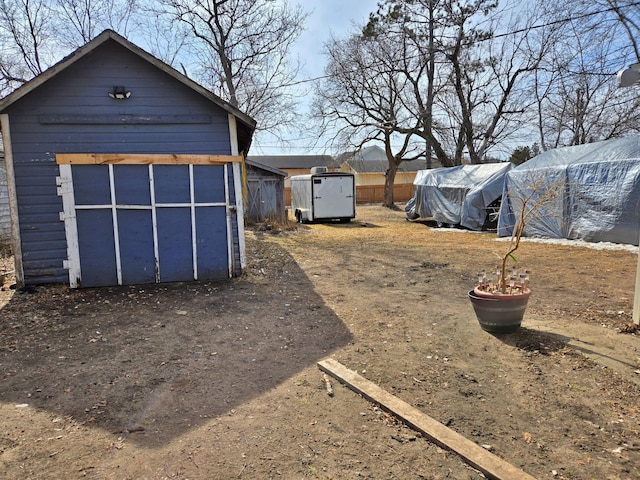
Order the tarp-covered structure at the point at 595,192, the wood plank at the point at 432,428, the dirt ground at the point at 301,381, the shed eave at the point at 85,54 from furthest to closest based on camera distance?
the tarp-covered structure at the point at 595,192 → the shed eave at the point at 85,54 → the dirt ground at the point at 301,381 → the wood plank at the point at 432,428

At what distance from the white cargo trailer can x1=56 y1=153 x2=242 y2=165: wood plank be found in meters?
11.0

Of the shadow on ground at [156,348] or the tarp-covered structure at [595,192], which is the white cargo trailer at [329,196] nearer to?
the tarp-covered structure at [595,192]

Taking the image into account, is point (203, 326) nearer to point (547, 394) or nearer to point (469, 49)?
point (547, 394)

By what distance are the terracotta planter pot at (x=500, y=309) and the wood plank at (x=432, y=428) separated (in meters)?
1.68

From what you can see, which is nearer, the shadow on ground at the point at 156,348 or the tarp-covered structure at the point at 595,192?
the shadow on ground at the point at 156,348

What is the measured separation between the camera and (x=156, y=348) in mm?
4141

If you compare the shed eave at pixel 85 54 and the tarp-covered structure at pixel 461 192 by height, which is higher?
the shed eave at pixel 85 54

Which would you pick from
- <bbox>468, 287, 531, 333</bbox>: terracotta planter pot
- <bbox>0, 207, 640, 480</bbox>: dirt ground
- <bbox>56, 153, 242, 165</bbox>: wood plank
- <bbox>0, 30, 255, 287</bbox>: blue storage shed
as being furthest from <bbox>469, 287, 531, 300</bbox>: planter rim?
<bbox>56, 153, 242, 165</bbox>: wood plank

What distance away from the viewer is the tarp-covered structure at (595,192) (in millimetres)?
9508

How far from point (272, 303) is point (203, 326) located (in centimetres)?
123

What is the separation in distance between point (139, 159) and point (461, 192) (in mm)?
12059

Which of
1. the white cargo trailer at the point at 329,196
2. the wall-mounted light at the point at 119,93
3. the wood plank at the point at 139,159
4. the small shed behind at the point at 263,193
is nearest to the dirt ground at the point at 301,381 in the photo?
the wood plank at the point at 139,159

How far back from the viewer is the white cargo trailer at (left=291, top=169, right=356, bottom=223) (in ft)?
58.3

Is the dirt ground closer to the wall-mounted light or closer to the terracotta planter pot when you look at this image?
the terracotta planter pot
